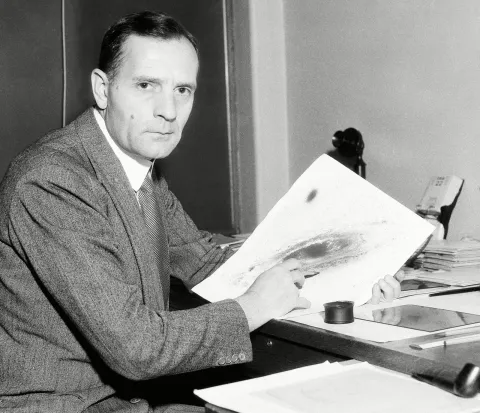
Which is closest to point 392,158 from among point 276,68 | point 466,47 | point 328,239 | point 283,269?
point 466,47

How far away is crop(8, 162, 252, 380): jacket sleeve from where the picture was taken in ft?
3.84

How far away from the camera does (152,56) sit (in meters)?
1.45

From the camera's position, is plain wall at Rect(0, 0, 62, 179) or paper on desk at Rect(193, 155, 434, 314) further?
plain wall at Rect(0, 0, 62, 179)

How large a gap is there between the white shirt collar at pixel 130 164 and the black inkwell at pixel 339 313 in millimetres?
519

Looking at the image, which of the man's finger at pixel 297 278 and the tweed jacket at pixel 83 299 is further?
the man's finger at pixel 297 278

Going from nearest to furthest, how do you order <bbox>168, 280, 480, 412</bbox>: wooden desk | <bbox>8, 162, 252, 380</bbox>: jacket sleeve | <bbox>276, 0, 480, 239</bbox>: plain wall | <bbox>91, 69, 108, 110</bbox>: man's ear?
1. <bbox>168, 280, 480, 412</bbox>: wooden desk
2. <bbox>8, 162, 252, 380</bbox>: jacket sleeve
3. <bbox>91, 69, 108, 110</bbox>: man's ear
4. <bbox>276, 0, 480, 239</bbox>: plain wall

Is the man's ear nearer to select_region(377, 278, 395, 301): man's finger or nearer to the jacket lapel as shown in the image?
the jacket lapel

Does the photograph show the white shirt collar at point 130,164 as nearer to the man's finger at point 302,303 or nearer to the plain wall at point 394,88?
the man's finger at point 302,303

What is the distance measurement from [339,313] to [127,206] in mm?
452

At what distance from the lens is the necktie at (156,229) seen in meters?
1.53

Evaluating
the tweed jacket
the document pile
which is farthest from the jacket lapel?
the document pile

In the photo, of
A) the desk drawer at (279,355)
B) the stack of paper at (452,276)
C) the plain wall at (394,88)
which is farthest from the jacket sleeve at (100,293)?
the plain wall at (394,88)

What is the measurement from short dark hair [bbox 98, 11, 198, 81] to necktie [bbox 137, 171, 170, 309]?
0.26 m

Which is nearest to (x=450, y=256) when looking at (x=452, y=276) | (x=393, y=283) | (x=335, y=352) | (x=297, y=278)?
(x=452, y=276)
